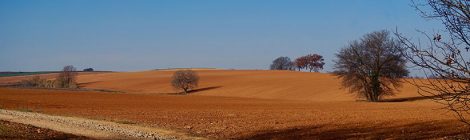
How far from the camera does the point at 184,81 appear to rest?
10931 centimetres

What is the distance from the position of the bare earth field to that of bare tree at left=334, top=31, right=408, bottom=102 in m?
2.50

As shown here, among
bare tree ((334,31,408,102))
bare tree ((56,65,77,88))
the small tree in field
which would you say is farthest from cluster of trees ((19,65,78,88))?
bare tree ((334,31,408,102))

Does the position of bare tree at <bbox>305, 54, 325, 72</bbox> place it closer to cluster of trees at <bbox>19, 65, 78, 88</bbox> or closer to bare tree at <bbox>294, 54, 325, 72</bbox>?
bare tree at <bbox>294, 54, 325, 72</bbox>

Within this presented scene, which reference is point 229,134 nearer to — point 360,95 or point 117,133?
point 117,133

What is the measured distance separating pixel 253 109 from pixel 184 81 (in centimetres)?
6803

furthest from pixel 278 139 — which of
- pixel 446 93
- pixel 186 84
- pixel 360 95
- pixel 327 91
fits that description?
pixel 186 84

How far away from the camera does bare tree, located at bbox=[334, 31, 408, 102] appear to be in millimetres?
60156

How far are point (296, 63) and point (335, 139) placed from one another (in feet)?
555

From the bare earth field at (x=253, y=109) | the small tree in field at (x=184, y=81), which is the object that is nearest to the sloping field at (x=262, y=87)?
the bare earth field at (x=253, y=109)

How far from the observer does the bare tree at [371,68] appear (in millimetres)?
60156

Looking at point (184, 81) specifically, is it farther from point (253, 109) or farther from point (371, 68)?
point (253, 109)

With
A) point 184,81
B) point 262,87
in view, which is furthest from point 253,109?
point 184,81

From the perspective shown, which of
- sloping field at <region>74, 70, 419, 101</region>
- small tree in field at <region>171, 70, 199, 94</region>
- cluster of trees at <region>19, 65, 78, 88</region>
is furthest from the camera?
cluster of trees at <region>19, 65, 78, 88</region>

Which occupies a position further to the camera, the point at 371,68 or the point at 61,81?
the point at 61,81
